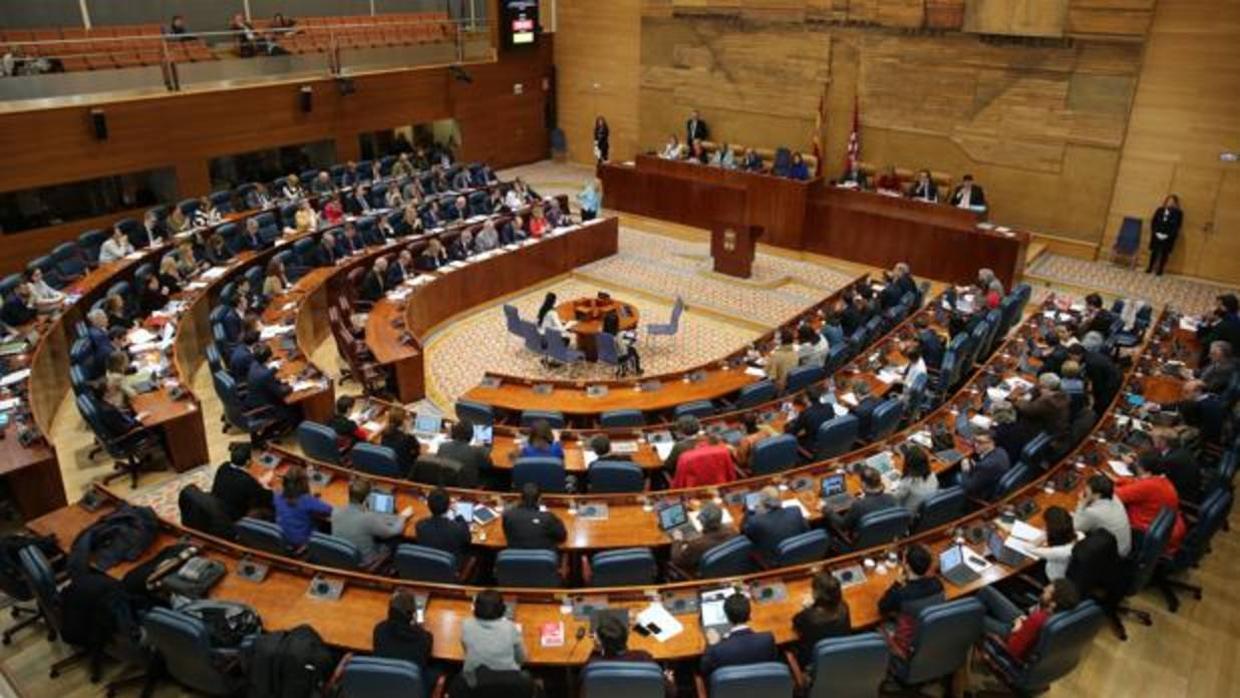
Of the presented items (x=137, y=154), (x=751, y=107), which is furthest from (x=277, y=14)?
(x=751, y=107)

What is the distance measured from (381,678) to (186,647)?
5.15 ft

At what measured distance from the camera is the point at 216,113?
17781 millimetres


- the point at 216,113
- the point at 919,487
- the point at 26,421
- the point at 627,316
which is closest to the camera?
the point at 919,487

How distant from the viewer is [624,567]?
21.9 feet

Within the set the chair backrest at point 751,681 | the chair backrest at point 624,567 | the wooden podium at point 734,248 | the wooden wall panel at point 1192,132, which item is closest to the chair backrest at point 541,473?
the chair backrest at point 624,567

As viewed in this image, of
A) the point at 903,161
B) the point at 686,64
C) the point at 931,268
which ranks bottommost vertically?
the point at 931,268

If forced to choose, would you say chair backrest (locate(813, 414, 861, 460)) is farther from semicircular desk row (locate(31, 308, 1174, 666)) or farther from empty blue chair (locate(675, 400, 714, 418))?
semicircular desk row (locate(31, 308, 1174, 666))

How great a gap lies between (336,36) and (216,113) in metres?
5.59

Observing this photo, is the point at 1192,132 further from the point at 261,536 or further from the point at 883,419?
the point at 261,536

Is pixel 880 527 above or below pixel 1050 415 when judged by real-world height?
below

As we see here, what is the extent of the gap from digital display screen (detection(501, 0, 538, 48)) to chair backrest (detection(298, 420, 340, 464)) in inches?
705

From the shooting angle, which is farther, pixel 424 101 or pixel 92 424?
pixel 424 101

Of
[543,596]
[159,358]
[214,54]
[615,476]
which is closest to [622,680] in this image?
[543,596]

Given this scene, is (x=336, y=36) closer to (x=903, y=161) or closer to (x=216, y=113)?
(x=216, y=113)
